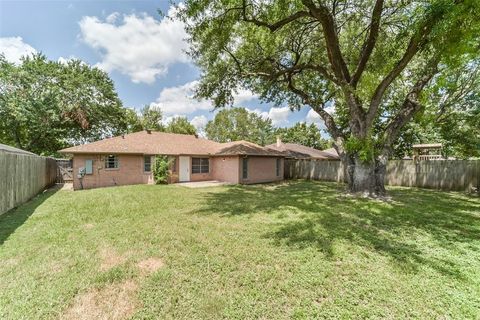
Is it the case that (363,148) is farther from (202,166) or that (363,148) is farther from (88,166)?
(88,166)

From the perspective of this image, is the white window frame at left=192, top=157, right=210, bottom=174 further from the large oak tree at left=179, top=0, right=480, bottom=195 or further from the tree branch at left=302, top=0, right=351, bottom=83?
the tree branch at left=302, top=0, right=351, bottom=83

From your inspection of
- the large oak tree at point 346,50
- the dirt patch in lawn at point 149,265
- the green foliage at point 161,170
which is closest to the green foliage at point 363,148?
the large oak tree at point 346,50

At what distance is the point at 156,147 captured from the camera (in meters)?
16.4

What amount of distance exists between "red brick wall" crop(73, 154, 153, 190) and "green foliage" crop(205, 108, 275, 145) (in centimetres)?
2595

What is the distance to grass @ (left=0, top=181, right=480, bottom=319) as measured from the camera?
9.46 feet

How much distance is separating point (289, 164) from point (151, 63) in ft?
45.4

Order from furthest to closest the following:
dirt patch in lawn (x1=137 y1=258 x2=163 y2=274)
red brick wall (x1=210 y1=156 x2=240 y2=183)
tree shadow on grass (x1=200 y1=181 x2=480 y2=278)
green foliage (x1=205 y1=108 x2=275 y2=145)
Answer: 1. green foliage (x1=205 y1=108 x2=275 y2=145)
2. red brick wall (x1=210 y1=156 x2=240 y2=183)
3. tree shadow on grass (x1=200 y1=181 x2=480 y2=278)
4. dirt patch in lawn (x1=137 y1=258 x2=163 y2=274)

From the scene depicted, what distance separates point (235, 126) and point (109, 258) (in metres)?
37.8

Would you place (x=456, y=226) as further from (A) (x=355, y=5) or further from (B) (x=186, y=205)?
(A) (x=355, y=5)

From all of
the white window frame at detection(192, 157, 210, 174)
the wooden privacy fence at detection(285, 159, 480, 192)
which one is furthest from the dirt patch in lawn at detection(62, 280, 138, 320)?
the wooden privacy fence at detection(285, 159, 480, 192)

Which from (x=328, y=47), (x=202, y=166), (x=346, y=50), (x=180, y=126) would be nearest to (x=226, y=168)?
(x=202, y=166)

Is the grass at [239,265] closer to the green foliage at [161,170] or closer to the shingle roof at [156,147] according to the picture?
the shingle roof at [156,147]

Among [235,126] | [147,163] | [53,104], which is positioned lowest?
[147,163]

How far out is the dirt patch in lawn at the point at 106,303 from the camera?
9.12 ft
